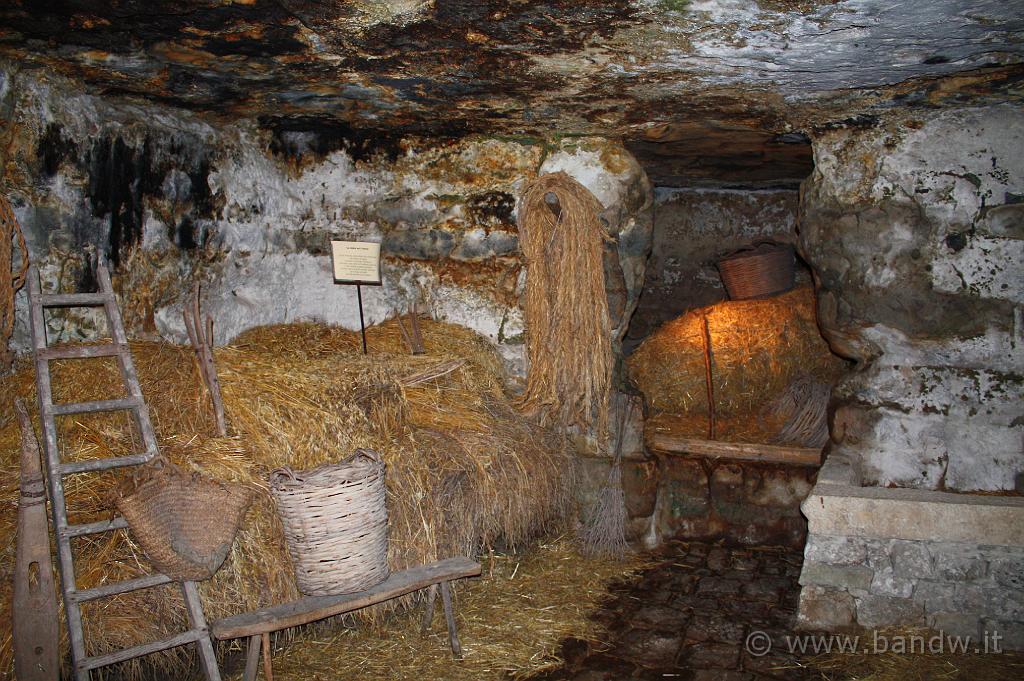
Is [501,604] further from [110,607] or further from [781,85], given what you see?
[781,85]

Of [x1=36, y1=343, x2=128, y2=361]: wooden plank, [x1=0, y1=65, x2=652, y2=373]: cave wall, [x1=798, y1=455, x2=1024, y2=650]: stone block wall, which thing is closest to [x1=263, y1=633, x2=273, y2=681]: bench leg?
[x1=36, y1=343, x2=128, y2=361]: wooden plank

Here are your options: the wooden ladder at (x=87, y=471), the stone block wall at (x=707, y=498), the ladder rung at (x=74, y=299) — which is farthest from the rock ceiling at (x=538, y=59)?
the stone block wall at (x=707, y=498)

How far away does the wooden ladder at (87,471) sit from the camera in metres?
3.02

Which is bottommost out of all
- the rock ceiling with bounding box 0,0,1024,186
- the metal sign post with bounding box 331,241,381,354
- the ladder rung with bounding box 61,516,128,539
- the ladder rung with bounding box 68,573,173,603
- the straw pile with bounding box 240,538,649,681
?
the straw pile with bounding box 240,538,649,681

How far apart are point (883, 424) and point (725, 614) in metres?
1.41

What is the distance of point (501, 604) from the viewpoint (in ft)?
14.6

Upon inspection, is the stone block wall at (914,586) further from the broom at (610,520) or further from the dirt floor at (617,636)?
the broom at (610,520)

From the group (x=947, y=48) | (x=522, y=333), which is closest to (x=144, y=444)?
(x=522, y=333)

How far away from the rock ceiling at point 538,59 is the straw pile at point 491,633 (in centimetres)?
281

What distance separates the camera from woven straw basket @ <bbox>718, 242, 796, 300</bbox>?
6039 mm

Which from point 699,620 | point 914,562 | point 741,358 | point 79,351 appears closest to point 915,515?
point 914,562

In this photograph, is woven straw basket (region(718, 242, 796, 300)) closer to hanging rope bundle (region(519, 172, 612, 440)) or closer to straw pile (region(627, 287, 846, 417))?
straw pile (region(627, 287, 846, 417))

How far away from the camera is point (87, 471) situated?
326 centimetres

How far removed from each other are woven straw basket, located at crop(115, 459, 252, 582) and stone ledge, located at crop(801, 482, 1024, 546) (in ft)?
9.24
